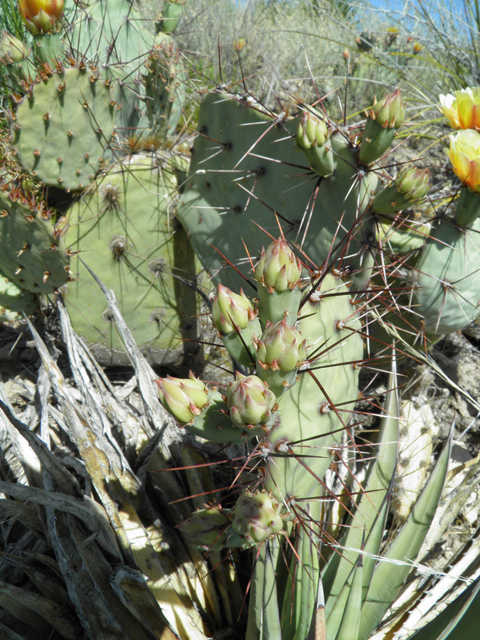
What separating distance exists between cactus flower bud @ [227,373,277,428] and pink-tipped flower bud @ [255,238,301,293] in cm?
18

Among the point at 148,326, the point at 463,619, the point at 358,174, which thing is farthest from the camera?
the point at 148,326

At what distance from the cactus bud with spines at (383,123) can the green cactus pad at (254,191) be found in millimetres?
86

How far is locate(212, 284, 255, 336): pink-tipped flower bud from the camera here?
0.83 meters

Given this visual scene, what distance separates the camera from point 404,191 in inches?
46.3

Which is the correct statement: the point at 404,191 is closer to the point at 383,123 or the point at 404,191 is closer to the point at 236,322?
the point at 383,123

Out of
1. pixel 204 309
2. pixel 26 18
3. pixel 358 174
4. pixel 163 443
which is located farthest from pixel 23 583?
pixel 26 18

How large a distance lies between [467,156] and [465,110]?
21cm

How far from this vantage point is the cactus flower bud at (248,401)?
74 centimetres

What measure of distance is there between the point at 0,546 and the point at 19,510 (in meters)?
0.28

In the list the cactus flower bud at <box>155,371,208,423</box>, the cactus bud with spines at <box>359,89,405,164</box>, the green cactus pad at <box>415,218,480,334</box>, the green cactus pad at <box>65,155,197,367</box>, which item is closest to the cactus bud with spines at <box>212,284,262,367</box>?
the cactus flower bud at <box>155,371,208,423</box>

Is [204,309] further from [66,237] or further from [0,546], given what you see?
[0,546]

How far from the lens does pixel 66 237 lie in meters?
1.80

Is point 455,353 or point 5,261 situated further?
point 455,353

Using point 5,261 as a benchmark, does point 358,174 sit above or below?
above
